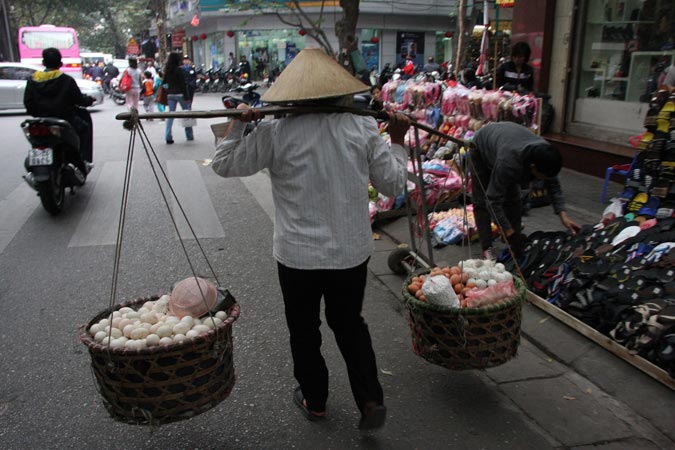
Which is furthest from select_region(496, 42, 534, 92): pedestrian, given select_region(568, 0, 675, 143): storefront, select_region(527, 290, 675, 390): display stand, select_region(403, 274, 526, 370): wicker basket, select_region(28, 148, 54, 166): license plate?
select_region(28, 148, 54, 166): license plate

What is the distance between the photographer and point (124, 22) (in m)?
59.9

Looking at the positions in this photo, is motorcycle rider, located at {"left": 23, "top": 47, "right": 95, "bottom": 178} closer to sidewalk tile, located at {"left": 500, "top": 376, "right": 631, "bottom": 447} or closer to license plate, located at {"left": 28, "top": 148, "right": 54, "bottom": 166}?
license plate, located at {"left": 28, "top": 148, "right": 54, "bottom": 166}

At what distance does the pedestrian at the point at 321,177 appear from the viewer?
2.43m

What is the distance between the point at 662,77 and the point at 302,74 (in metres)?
6.26

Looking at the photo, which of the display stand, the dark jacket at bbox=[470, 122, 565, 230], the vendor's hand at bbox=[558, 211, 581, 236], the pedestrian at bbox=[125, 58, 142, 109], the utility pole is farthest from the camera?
the utility pole

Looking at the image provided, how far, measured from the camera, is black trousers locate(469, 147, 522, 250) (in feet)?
14.9

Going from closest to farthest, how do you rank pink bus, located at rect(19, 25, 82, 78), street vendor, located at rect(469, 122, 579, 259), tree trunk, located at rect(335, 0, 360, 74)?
street vendor, located at rect(469, 122, 579, 259) < tree trunk, located at rect(335, 0, 360, 74) < pink bus, located at rect(19, 25, 82, 78)

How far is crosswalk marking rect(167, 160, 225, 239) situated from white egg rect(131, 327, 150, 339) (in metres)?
3.59

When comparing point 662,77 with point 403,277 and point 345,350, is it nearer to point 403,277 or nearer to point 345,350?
point 403,277

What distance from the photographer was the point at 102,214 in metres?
6.77

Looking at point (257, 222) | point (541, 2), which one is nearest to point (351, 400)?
point (257, 222)

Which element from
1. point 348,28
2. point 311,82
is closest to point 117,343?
point 311,82

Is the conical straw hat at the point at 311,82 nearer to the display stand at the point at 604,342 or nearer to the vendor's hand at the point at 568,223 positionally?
the display stand at the point at 604,342

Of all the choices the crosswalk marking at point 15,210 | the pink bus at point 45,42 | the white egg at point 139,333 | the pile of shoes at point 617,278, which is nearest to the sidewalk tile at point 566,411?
the pile of shoes at point 617,278
